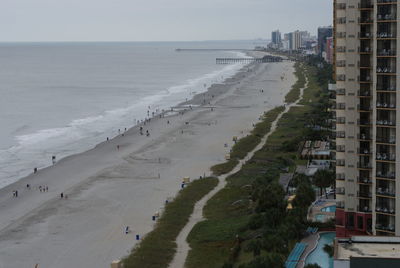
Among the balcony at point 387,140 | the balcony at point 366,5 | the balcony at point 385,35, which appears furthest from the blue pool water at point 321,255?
the balcony at point 366,5

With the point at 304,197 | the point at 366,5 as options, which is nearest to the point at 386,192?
the point at 366,5

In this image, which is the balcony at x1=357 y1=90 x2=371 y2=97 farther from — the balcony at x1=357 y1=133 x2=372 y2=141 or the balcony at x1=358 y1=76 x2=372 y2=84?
the balcony at x1=357 y1=133 x2=372 y2=141

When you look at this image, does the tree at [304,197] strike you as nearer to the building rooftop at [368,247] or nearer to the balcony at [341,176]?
the balcony at [341,176]

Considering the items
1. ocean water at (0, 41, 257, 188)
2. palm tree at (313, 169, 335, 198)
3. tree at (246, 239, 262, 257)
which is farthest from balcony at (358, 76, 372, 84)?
ocean water at (0, 41, 257, 188)

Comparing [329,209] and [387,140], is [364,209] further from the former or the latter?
[329,209]

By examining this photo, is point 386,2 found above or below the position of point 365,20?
above

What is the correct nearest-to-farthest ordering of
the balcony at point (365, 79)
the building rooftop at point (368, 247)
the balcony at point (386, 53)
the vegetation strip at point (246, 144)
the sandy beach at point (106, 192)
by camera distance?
1. the building rooftop at point (368, 247)
2. the balcony at point (386, 53)
3. the balcony at point (365, 79)
4. the sandy beach at point (106, 192)
5. the vegetation strip at point (246, 144)

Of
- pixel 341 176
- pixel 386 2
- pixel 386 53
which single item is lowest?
pixel 341 176
